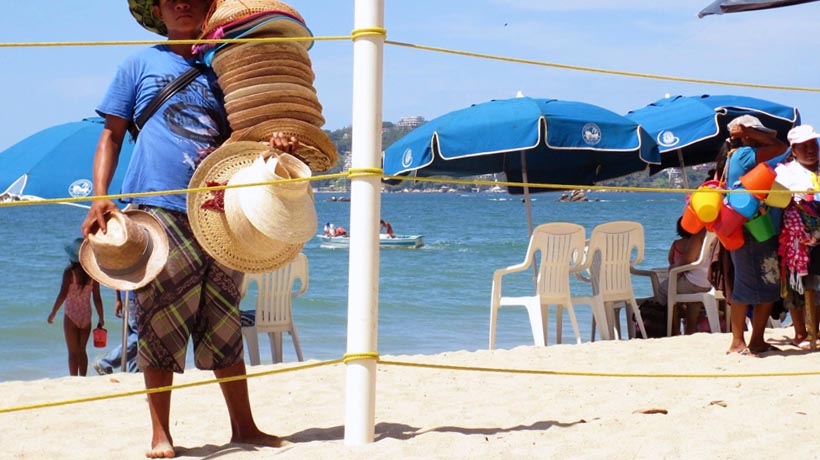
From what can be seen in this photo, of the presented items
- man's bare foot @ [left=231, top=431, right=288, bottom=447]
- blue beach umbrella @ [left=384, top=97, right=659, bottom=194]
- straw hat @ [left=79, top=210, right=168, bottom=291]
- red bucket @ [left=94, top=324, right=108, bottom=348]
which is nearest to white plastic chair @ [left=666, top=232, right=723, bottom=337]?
blue beach umbrella @ [left=384, top=97, right=659, bottom=194]

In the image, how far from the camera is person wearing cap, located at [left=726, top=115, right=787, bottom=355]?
19.7 feet

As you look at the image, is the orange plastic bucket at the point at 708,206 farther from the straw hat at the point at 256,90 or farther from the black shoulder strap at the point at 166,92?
the black shoulder strap at the point at 166,92

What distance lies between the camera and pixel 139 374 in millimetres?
6312

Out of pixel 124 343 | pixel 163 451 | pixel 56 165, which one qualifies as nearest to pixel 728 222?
pixel 163 451

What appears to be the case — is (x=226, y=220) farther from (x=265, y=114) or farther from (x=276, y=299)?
(x=276, y=299)

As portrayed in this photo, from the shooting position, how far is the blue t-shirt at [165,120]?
3549mm

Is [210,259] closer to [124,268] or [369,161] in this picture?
[124,268]

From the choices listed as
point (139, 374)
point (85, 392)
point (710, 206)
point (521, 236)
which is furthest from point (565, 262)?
point (521, 236)

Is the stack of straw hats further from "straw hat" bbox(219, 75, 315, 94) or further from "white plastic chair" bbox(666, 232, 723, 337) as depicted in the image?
"white plastic chair" bbox(666, 232, 723, 337)

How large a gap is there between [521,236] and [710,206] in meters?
36.6

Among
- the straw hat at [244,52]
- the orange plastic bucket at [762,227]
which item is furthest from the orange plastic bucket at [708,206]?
the straw hat at [244,52]

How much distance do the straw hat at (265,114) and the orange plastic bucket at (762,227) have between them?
3.36 metres

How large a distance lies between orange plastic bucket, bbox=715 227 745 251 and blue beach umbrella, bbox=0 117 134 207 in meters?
4.09

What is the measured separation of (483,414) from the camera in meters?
4.41
